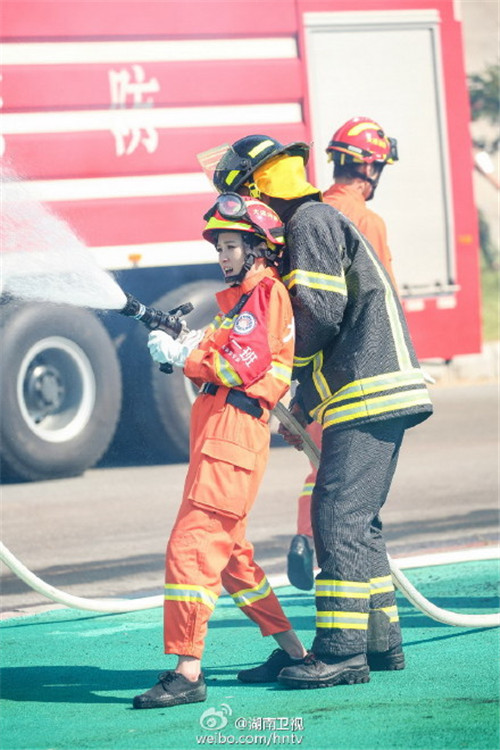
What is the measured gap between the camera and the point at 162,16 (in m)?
10.3

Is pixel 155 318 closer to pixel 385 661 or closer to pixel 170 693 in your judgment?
pixel 170 693

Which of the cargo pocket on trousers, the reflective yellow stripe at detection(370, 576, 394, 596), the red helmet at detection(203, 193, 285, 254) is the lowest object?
the reflective yellow stripe at detection(370, 576, 394, 596)

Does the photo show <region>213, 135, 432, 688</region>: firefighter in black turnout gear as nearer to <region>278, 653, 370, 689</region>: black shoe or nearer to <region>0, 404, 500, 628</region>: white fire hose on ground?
<region>278, 653, 370, 689</region>: black shoe

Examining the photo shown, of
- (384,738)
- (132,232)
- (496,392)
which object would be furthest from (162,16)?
(384,738)

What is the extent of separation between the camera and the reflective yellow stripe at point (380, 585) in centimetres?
497

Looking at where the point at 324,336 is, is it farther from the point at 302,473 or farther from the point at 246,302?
→ the point at 302,473

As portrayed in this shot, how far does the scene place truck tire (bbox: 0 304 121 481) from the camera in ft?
31.5

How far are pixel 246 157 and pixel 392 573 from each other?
4.81 ft

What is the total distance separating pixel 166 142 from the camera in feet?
34.1

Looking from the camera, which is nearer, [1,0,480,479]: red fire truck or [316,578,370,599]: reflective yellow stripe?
[316,578,370,599]: reflective yellow stripe

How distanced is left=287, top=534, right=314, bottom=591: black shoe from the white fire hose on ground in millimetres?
766

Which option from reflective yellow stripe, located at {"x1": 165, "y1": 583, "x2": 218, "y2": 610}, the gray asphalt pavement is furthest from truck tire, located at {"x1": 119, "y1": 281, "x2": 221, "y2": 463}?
reflective yellow stripe, located at {"x1": 165, "y1": 583, "x2": 218, "y2": 610}

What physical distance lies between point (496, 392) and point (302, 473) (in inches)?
177

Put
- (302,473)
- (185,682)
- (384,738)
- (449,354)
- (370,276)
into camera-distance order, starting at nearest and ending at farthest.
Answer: (384,738), (185,682), (370,276), (302,473), (449,354)
